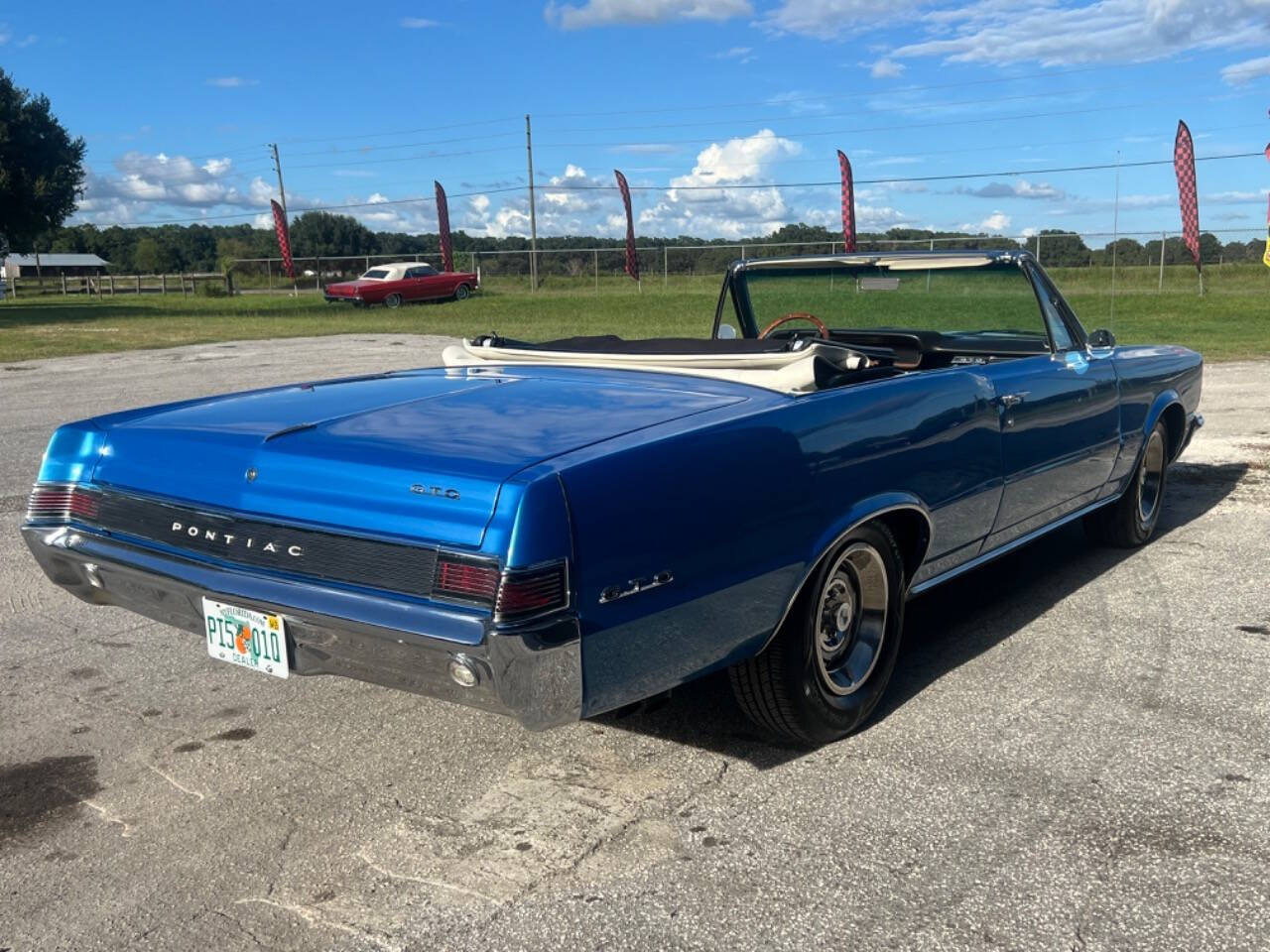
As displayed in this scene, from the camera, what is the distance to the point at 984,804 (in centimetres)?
305

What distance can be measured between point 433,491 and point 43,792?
151cm

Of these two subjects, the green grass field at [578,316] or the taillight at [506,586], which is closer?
the taillight at [506,586]

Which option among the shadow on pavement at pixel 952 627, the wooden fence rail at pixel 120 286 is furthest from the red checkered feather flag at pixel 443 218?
the shadow on pavement at pixel 952 627

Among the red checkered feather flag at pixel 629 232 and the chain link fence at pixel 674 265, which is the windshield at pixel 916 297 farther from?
the red checkered feather flag at pixel 629 232

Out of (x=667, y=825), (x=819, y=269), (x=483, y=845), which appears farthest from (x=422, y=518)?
(x=819, y=269)

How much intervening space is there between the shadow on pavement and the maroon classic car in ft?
97.1

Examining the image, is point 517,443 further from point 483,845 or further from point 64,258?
point 64,258

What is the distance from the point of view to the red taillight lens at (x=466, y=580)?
8.12 ft

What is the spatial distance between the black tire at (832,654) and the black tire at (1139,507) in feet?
7.76

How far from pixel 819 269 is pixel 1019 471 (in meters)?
1.42

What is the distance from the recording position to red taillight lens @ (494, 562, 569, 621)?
2.45 metres

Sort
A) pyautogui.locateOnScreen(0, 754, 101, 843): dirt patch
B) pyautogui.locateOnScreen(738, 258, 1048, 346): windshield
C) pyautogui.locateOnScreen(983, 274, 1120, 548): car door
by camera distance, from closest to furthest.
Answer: pyautogui.locateOnScreen(0, 754, 101, 843): dirt patch
pyautogui.locateOnScreen(983, 274, 1120, 548): car door
pyautogui.locateOnScreen(738, 258, 1048, 346): windshield

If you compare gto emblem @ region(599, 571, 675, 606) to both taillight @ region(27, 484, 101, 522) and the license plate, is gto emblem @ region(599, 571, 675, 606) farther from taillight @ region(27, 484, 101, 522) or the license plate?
taillight @ region(27, 484, 101, 522)

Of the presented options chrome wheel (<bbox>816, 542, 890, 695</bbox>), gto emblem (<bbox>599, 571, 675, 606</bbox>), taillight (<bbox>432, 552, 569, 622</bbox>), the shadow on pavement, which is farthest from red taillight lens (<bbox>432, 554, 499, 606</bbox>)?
chrome wheel (<bbox>816, 542, 890, 695</bbox>)
